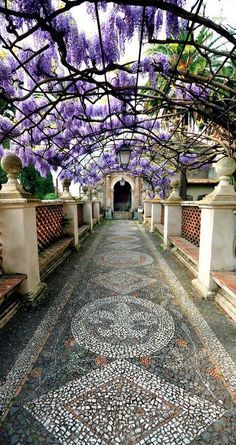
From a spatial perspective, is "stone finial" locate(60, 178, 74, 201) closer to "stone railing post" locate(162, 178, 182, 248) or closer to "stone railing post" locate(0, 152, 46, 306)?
"stone railing post" locate(162, 178, 182, 248)

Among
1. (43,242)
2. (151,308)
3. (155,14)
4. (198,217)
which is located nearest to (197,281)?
(151,308)

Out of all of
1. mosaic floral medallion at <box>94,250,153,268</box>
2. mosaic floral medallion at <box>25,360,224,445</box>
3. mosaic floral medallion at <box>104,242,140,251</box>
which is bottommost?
mosaic floral medallion at <box>104,242,140,251</box>

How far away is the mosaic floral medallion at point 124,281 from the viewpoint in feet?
11.0

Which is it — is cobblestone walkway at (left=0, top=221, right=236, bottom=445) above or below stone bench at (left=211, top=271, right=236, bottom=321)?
below

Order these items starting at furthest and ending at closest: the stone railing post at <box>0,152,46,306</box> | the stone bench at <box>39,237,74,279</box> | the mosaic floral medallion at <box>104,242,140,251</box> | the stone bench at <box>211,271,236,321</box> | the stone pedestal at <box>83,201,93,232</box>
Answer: the stone pedestal at <box>83,201,93,232</box> < the mosaic floral medallion at <box>104,242,140,251</box> < the stone bench at <box>39,237,74,279</box> < the stone railing post at <box>0,152,46,306</box> < the stone bench at <box>211,271,236,321</box>

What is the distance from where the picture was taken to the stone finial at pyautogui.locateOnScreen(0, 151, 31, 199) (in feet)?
8.64

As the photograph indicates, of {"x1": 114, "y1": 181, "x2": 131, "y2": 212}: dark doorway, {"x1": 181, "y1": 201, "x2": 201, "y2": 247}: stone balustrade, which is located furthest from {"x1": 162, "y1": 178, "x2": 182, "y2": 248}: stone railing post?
{"x1": 114, "y1": 181, "x2": 131, "y2": 212}: dark doorway

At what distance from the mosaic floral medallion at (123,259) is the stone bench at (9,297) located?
6.89 feet

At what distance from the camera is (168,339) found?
211 centimetres

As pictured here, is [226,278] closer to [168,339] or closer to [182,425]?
[168,339]

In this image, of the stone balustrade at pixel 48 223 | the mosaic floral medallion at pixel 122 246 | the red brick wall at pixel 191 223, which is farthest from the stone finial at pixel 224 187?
the mosaic floral medallion at pixel 122 246

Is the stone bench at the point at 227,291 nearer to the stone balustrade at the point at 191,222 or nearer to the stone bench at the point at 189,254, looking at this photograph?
the stone bench at the point at 189,254

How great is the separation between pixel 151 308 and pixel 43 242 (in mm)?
2559

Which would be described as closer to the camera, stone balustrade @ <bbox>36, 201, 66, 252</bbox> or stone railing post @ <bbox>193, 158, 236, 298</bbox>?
stone railing post @ <bbox>193, 158, 236, 298</bbox>
